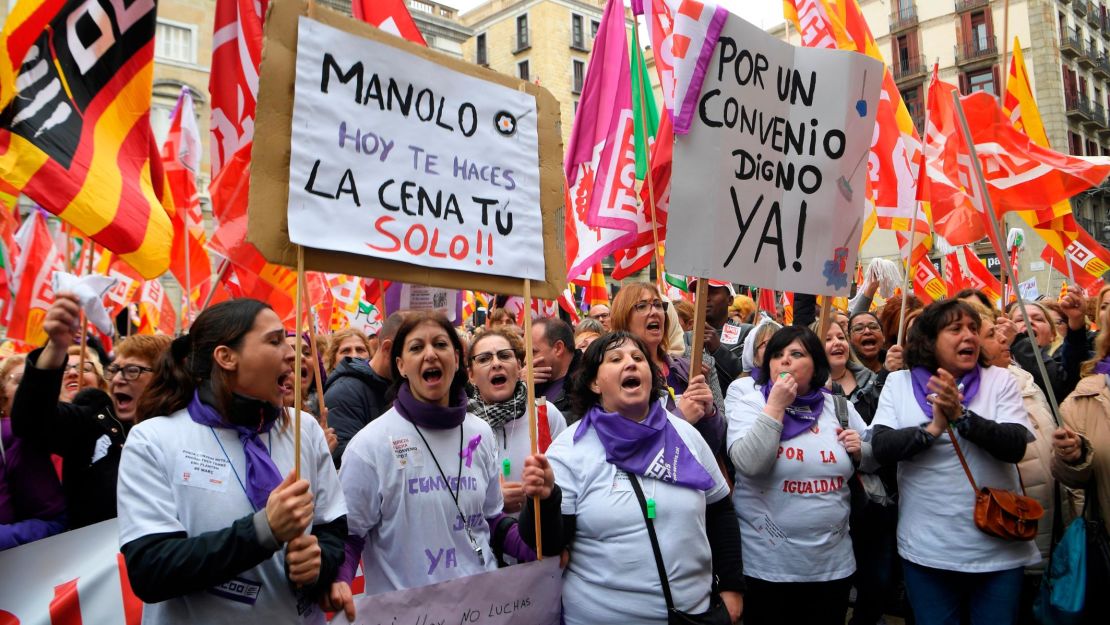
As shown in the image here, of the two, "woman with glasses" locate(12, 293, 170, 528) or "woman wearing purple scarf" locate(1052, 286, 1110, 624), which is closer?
"woman with glasses" locate(12, 293, 170, 528)

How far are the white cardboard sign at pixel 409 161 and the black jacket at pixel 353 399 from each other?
143 cm

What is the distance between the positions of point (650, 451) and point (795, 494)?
1.03m

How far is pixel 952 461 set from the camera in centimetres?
397

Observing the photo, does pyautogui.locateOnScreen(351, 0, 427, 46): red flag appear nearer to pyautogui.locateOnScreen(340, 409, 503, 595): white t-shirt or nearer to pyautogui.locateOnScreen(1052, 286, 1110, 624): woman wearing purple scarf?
pyautogui.locateOnScreen(340, 409, 503, 595): white t-shirt

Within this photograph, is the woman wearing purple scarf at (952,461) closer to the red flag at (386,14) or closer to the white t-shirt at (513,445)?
the white t-shirt at (513,445)

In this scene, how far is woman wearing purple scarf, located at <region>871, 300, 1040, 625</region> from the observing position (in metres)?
3.81

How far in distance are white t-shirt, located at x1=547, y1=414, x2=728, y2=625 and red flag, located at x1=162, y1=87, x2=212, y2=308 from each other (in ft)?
19.5

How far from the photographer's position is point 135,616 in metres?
3.40

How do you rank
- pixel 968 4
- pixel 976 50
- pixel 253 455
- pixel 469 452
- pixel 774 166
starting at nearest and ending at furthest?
pixel 253 455 < pixel 469 452 < pixel 774 166 < pixel 968 4 < pixel 976 50

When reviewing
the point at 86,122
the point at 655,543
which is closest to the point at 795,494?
the point at 655,543

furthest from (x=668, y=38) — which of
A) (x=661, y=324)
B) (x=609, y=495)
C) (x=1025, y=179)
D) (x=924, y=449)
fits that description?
(x=609, y=495)

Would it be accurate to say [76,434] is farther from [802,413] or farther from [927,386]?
[927,386]

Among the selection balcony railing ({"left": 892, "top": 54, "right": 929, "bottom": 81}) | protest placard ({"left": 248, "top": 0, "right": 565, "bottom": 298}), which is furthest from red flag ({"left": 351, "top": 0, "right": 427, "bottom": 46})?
balcony railing ({"left": 892, "top": 54, "right": 929, "bottom": 81})

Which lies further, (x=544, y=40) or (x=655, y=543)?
(x=544, y=40)
